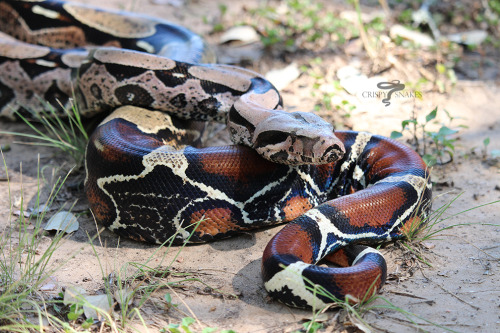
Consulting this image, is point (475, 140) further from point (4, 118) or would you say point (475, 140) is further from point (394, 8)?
point (4, 118)

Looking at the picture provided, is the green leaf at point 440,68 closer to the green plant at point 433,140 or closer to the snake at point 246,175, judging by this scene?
the green plant at point 433,140

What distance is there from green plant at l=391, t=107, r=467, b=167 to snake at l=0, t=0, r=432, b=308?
0.63 m

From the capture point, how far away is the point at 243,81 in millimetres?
5492

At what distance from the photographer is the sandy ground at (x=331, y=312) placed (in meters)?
3.49

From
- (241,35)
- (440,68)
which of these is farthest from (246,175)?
(241,35)

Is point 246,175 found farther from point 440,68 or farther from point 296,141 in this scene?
point 440,68

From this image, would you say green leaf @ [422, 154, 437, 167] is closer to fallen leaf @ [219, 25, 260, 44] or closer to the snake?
the snake

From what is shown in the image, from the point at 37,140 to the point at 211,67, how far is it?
248 centimetres

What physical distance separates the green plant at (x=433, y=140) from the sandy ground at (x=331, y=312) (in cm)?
15

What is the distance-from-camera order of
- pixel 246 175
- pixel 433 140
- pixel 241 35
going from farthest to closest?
pixel 241 35 → pixel 433 140 → pixel 246 175

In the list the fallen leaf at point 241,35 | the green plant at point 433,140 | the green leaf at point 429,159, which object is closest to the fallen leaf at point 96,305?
the green plant at point 433,140

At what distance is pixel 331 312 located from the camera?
3.48 m

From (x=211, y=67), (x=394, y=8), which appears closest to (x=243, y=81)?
(x=211, y=67)

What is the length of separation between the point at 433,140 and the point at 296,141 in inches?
91.1
